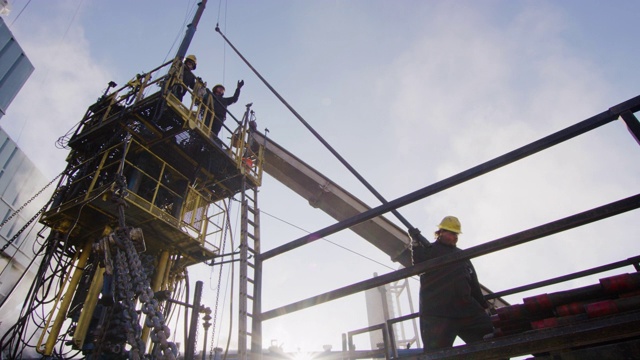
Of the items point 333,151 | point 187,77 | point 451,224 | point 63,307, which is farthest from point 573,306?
point 187,77

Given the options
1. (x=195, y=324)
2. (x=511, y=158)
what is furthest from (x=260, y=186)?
(x=511, y=158)

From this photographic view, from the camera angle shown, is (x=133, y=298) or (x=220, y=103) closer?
(x=133, y=298)

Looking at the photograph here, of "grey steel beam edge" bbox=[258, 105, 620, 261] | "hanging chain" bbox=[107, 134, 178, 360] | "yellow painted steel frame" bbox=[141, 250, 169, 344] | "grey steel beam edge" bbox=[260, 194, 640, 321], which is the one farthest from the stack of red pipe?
"yellow painted steel frame" bbox=[141, 250, 169, 344]

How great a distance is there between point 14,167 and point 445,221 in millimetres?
16848

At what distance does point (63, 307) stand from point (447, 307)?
7.46 metres

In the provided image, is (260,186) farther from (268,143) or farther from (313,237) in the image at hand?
(313,237)

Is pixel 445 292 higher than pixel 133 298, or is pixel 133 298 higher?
pixel 133 298

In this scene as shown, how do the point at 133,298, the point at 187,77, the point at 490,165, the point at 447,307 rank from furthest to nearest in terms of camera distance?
1. the point at 187,77
2. the point at 133,298
3. the point at 447,307
4. the point at 490,165

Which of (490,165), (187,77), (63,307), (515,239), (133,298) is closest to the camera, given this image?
(515,239)

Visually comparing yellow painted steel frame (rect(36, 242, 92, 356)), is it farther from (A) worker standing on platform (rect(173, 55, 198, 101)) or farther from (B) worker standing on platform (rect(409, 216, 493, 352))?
(B) worker standing on platform (rect(409, 216, 493, 352))

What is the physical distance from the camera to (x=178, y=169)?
379 inches

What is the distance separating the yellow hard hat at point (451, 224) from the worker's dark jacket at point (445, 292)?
599 mm

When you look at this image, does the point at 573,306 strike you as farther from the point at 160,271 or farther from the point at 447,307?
the point at 160,271

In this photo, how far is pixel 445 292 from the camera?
3154mm
